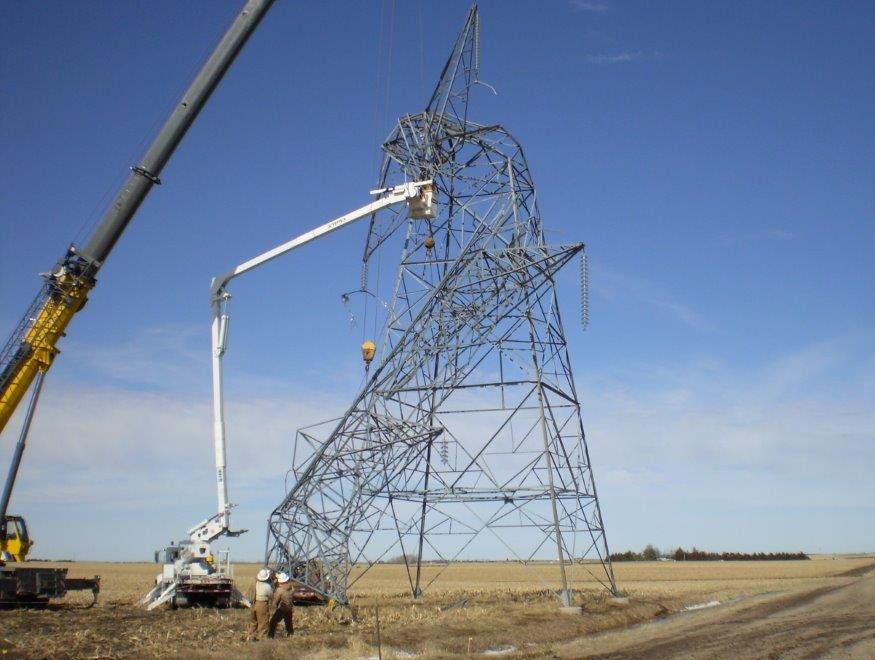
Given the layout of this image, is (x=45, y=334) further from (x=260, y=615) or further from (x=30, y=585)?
(x=260, y=615)

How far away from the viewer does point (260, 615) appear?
2055 centimetres

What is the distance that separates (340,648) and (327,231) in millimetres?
15648

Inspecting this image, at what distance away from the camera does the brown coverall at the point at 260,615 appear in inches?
803

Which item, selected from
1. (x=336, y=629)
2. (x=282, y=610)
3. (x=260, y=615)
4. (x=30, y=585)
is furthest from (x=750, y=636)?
(x=30, y=585)

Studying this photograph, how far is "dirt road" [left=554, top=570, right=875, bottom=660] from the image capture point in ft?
60.4

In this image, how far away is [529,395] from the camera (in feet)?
96.0

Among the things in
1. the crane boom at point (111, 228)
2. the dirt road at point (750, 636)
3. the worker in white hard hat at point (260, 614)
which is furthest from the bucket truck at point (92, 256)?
the dirt road at point (750, 636)

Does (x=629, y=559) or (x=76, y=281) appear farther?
(x=629, y=559)

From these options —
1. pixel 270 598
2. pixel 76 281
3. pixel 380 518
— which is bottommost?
pixel 270 598

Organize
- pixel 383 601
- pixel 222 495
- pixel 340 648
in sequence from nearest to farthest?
1. pixel 340 648
2. pixel 222 495
3. pixel 383 601

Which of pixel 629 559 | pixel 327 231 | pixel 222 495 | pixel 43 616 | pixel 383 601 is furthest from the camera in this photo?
pixel 629 559

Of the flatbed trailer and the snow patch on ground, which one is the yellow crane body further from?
the snow patch on ground

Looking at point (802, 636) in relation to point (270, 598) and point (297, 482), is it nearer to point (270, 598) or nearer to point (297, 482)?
point (270, 598)

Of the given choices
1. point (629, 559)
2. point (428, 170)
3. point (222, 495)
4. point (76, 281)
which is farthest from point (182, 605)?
point (629, 559)
